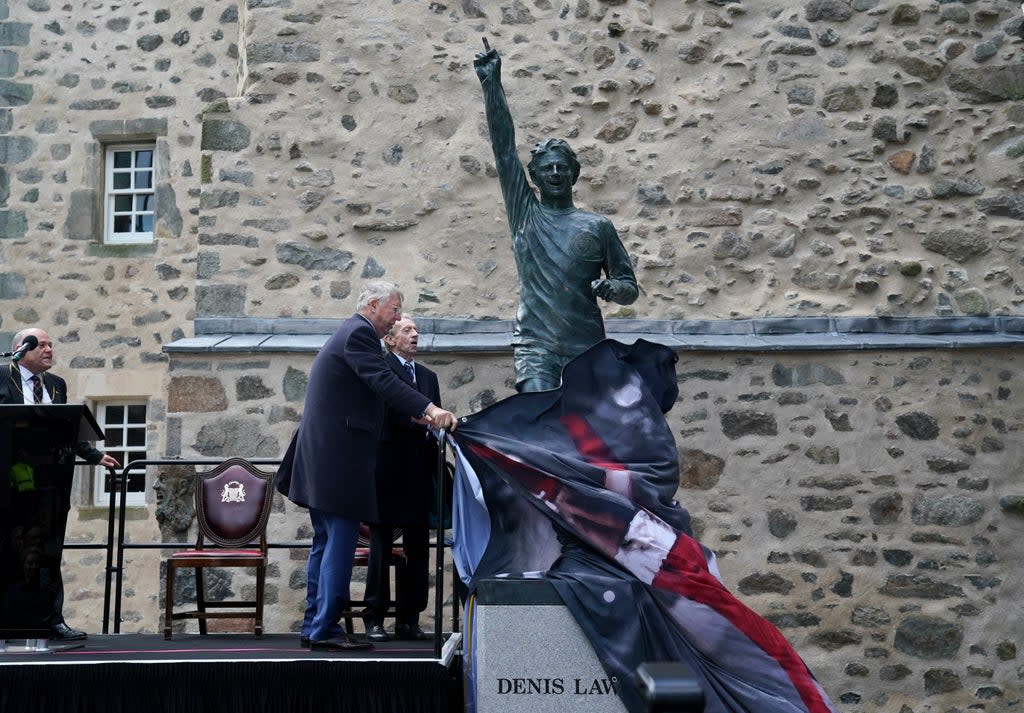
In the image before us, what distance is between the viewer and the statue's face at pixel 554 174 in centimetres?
577

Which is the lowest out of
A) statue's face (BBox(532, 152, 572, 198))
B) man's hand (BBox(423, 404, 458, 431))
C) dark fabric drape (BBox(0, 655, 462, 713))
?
dark fabric drape (BBox(0, 655, 462, 713))

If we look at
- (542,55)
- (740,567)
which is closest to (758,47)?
(542,55)

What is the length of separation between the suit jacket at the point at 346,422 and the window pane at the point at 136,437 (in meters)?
6.24

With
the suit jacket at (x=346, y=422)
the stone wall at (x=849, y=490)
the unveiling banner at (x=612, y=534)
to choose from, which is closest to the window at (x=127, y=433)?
the stone wall at (x=849, y=490)

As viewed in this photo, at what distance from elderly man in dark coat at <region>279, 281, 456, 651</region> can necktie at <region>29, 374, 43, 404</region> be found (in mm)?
1492

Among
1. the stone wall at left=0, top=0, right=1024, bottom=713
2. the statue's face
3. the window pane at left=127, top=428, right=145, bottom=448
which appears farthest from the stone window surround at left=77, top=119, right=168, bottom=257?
the statue's face

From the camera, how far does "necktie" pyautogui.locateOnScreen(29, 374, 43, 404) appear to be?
6.36 meters

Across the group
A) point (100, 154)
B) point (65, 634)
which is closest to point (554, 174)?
point (65, 634)

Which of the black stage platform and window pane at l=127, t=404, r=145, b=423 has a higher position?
window pane at l=127, t=404, r=145, b=423

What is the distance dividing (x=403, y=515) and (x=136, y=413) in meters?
6.34

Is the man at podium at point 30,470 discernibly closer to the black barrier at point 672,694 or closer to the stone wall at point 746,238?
the stone wall at point 746,238

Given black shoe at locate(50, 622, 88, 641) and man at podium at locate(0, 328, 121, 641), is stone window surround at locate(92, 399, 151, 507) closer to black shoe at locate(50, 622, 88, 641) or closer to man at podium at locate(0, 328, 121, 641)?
man at podium at locate(0, 328, 121, 641)

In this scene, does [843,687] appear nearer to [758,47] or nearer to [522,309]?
[522,309]

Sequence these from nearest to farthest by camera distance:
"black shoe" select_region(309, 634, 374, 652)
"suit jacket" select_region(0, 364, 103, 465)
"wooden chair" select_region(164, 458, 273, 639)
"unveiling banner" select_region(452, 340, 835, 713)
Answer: "unveiling banner" select_region(452, 340, 835, 713) → "black shoe" select_region(309, 634, 374, 652) → "suit jacket" select_region(0, 364, 103, 465) → "wooden chair" select_region(164, 458, 273, 639)
